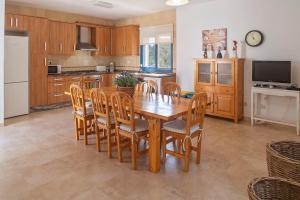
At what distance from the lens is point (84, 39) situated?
25.3ft

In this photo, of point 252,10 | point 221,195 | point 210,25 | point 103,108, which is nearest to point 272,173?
point 221,195

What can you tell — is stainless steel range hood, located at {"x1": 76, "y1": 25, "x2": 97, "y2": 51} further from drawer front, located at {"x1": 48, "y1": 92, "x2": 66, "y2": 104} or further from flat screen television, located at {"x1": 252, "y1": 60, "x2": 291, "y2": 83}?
flat screen television, located at {"x1": 252, "y1": 60, "x2": 291, "y2": 83}

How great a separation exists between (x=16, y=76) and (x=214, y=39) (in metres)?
4.48

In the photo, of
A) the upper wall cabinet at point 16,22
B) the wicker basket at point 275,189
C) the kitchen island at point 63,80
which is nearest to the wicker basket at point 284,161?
the wicker basket at point 275,189

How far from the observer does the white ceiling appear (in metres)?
5.84

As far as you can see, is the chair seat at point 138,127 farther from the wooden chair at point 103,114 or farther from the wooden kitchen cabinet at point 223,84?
the wooden kitchen cabinet at point 223,84

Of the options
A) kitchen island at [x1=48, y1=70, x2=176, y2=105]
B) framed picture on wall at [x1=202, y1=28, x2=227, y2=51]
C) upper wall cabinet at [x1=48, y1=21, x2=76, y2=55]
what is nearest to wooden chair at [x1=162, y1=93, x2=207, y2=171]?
framed picture on wall at [x1=202, y1=28, x2=227, y2=51]

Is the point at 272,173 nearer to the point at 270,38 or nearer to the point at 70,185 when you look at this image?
the point at 70,185

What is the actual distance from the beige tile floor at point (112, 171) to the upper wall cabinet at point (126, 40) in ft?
12.9

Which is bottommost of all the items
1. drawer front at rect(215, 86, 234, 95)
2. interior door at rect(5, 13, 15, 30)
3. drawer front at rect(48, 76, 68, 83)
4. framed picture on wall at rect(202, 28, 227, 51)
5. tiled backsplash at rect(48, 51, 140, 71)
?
drawer front at rect(215, 86, 234, 95)

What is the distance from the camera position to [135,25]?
24.9 ft

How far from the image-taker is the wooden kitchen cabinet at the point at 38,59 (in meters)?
6.10

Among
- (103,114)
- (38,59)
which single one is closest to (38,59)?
(38,59)

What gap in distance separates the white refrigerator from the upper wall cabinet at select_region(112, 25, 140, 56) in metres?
2.98
